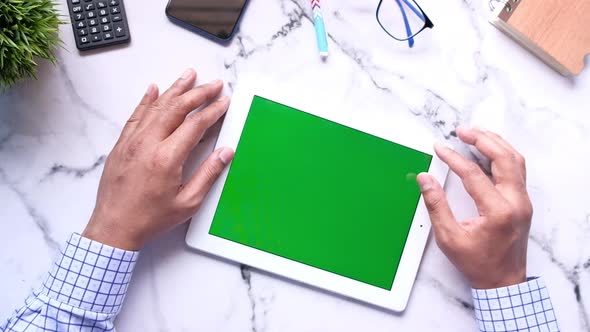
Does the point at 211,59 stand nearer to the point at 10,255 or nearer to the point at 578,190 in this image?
the point at 10,255

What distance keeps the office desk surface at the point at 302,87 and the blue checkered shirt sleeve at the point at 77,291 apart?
0.20 ft

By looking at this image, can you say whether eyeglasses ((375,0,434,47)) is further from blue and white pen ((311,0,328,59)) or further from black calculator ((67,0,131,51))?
black calculator ((67,0,131,51))

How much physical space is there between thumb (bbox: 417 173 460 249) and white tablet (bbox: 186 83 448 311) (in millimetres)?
32

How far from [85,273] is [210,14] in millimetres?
402

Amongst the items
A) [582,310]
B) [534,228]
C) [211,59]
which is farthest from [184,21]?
[582,310]

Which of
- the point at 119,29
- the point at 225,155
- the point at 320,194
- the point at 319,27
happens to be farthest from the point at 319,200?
the point at 119,29

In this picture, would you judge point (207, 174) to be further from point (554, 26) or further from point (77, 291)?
point (554, 26)

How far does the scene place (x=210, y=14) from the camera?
756 millimetres

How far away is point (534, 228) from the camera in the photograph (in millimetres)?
812

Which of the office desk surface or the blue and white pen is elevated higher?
the blue and white pen

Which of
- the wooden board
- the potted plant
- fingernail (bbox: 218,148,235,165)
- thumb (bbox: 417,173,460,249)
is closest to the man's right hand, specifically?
thumb (bbox: 417,173,460,249)

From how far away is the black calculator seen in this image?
29.1 inches

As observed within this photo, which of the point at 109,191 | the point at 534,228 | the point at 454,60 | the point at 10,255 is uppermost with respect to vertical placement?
the point at 454,60

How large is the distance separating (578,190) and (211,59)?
23.9 inches
